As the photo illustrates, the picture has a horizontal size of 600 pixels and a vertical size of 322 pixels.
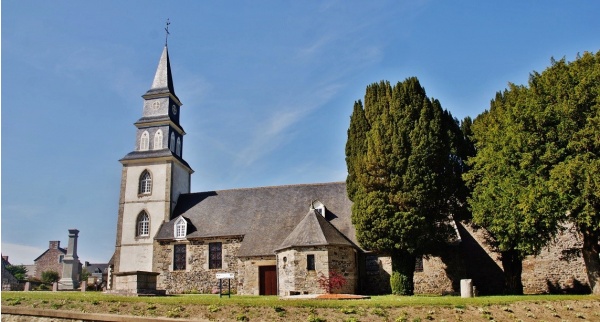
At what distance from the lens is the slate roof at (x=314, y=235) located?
2470 centimetres

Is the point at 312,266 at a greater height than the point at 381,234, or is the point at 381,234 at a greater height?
the point at 381,234

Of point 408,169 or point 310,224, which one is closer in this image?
point 408,169

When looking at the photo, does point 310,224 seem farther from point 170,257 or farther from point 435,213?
point 170,257

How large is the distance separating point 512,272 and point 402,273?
582 cm

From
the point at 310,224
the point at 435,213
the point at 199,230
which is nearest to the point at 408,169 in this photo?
the point at 435,213

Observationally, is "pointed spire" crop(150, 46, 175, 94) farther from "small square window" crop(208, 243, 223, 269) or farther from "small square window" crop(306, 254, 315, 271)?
"small square window" crop(306, 254, 315, 271)

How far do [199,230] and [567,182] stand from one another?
856 inches

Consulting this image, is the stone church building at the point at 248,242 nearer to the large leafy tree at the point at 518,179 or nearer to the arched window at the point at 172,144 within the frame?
the arched window at the point at 172,144

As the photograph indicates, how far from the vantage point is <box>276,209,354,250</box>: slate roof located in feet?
81.0

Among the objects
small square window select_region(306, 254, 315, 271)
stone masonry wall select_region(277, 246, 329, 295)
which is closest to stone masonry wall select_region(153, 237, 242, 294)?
stone masonry wall select_region(277, 246, 329, 295)

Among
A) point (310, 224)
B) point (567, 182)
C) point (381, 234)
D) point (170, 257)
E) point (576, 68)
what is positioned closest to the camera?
point (567, 182)

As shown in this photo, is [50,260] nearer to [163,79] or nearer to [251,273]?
[163,79]

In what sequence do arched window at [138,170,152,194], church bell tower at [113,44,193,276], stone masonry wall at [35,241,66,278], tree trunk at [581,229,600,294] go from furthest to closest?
1. stone masonry wall at [35,241,66,278]
2. arched window at [138,170,152,194]
3. church bell tower at [113,44,193,276]
4. tree trunk at [581,229,600,294]

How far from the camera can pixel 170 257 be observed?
31.2 meters
